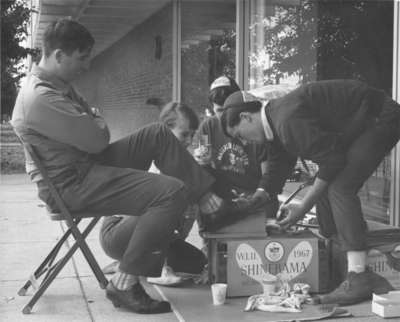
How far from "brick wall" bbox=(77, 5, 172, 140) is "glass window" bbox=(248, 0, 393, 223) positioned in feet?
10.9

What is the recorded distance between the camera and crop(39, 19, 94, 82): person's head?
3.20 metres

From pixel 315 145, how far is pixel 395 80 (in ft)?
5.08

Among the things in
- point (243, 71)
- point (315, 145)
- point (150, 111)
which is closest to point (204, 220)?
point (315, 145)

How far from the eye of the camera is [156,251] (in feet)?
10.5

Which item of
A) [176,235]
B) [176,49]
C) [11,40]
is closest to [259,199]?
[176,235]

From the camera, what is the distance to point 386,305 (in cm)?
315

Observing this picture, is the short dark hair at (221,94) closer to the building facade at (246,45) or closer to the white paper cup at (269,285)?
the building facade at (246,45)

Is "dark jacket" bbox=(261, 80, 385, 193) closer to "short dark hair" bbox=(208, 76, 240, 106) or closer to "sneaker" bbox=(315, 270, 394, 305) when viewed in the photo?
"sneaker" bbox=(315, 270, 394, 305)

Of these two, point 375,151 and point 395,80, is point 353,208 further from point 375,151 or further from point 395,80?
point 395,80

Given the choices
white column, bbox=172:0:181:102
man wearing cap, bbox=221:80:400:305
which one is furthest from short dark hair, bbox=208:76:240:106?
white column, bbox=172:0:181:102

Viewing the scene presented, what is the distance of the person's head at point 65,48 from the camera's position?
3.20 m

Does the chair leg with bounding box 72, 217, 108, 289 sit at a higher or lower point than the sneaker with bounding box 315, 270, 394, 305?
higher

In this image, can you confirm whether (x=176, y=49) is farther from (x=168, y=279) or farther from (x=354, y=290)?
(x=354, y=290)

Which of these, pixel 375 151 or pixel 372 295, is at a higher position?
pixel 375 151
